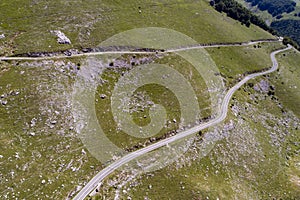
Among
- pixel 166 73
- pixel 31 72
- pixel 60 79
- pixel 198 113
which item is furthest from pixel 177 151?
pixel 31 72

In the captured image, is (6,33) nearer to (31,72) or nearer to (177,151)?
(31,72)

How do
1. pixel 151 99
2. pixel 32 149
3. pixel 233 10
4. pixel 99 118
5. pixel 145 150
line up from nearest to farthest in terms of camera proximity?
pixel 32 149
pixel 145 150
pixel 99 118
pixel 151 99
pixel 233 10

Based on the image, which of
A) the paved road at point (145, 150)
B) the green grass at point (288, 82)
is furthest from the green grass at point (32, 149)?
the green grass at point (288, 82)

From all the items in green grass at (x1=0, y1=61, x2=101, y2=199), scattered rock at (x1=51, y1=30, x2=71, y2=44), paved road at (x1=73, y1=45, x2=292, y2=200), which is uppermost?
scattered rock at (x1=51, y1=30, x2=71, y2=44)

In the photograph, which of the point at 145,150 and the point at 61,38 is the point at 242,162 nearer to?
the point at 145,150

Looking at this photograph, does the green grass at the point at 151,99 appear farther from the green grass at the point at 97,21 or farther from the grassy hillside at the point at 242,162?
the green grass at the point at 97,21

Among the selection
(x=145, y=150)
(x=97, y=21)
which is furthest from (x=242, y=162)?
(x=97, y=21)

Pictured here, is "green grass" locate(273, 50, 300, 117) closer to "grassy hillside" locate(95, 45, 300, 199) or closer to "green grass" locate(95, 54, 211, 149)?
"grassy hillside" locate(95, 45, 300, 199)

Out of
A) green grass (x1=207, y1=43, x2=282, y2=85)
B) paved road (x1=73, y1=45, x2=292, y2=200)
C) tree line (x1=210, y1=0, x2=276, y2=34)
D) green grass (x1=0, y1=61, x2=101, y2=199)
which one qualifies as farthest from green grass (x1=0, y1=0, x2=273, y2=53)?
paved road (x1=73, y1=45, x2=292, y2=200)

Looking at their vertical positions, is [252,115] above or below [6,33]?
below

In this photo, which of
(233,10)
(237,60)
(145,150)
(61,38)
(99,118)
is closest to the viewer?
(145,150)

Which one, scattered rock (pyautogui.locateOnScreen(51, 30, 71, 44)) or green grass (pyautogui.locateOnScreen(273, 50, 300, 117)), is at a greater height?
scattered rock (pyautogui.locateOnScreen(51, 30, 71, 44))
